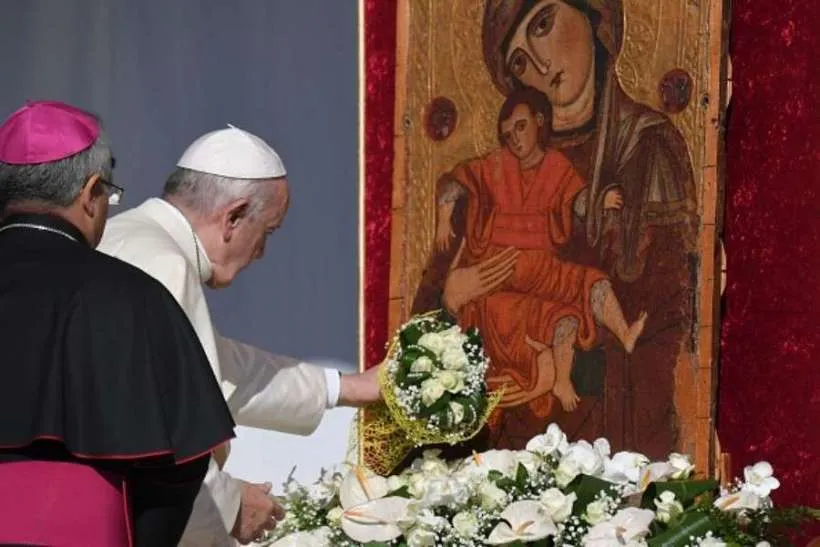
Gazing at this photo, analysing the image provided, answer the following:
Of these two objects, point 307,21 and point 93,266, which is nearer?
point 93,266

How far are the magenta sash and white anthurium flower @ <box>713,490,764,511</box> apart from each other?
1.48m

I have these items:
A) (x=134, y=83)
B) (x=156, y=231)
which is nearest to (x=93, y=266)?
(x=156, y=231)

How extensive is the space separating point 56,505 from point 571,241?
6.81ft

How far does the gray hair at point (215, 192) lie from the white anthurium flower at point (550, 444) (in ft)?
3.22

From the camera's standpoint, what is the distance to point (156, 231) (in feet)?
15.1

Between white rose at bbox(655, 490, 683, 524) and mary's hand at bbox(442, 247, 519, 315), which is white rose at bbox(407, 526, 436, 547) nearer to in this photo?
white rose at bbox(655, 490, 683, 524)

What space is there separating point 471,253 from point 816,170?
1154 millimetres

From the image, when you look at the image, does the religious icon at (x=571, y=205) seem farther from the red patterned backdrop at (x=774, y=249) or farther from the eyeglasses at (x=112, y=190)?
the eyeglasses at (x=112, y=190)

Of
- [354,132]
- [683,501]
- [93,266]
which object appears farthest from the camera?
[354,132]

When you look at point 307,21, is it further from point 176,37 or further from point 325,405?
point 325,405

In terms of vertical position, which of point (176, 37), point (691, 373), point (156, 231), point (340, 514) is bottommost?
point (340, 514)

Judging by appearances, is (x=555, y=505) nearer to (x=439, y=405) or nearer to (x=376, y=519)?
(x=376, y=519)

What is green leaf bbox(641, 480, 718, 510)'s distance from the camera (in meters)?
4.20

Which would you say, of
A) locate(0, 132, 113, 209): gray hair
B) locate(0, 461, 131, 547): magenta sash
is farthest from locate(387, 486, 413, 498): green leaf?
locate(0, 132, 113, 209): gray hair
